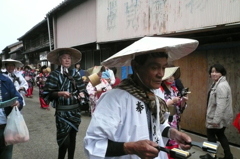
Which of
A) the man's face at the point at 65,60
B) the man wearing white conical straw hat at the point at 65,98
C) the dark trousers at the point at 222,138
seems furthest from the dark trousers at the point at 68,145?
the dark trousers at the point at 222,138

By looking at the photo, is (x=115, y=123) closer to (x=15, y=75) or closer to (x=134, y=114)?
(x=134, y=114)

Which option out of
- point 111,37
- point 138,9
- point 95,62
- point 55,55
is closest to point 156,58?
point 55,55

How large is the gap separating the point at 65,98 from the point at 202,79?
3846 millimetres

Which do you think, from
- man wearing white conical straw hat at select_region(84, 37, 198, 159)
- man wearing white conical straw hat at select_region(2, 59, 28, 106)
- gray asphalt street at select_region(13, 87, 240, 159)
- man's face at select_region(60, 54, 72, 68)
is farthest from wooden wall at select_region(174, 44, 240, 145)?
man wearing white conical straw hat at select_region(2, 59, 28, 106)

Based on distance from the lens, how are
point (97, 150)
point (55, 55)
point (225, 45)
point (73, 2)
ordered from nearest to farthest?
point (97, 150)
point (55, 55)
point (225, 45)
point (73, 2)

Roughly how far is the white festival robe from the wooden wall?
435 cm

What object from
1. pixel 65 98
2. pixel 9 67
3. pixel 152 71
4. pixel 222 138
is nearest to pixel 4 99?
pixel 65 98

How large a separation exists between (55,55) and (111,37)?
5324 mm

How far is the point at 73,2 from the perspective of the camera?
12703 mm

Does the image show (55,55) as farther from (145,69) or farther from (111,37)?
(111,37)

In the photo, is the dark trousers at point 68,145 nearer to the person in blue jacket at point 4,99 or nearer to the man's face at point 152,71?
the person in blue jacket at point 4,99

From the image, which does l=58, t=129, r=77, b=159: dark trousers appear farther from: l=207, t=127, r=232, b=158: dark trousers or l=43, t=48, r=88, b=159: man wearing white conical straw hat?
l=207, t=127, r=232, b=158: dark trousers

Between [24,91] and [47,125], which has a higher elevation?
[24,91]

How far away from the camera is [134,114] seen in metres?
1.63
